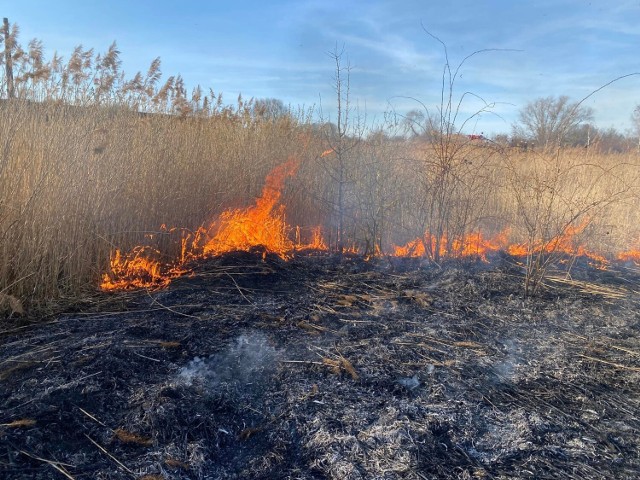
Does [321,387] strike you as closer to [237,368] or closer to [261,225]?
[237,368]

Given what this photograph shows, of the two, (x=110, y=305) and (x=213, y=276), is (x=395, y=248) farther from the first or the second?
(x=110, y=305)

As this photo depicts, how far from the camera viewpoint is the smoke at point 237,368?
9.79 feet

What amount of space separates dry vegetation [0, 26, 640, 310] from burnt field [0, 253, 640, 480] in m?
0.79

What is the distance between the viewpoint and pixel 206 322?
3922mm

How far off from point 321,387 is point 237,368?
622 mm

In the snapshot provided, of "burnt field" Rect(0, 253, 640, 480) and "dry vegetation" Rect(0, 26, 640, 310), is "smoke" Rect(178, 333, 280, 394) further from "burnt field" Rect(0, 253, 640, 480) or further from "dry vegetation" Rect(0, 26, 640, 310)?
"dry vegetation" Rect(0, 26, 640, 310)

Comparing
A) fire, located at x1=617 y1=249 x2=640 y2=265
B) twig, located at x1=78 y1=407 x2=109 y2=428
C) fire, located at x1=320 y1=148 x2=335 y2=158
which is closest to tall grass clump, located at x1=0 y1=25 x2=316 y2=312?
fire, located at x1=320 y1=148 x2=335 y2=158

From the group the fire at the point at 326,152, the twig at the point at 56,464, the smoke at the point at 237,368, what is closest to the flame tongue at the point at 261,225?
the fire at the point at 326,152

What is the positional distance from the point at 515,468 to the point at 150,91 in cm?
570

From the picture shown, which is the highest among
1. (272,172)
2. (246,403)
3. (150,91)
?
(150,91)

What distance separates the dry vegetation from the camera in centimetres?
431

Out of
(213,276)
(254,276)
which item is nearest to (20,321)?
(213,276)

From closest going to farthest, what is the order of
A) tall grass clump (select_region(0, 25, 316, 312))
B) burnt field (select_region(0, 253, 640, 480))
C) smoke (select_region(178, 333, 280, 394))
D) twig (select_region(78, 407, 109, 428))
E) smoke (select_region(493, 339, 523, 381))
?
burnt field (select_region(0, 253, 640, 480)), twig (select_region(78, 407, 109, 428)), smoke (select_region(178, 333, 280, 394)), smoke (select_region(493, 339, 523, 381)), tall grass clump (select_region(0, 25, 316, 312))

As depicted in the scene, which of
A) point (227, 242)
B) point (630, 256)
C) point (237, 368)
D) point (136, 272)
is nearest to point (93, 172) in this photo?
point (136, 272)
